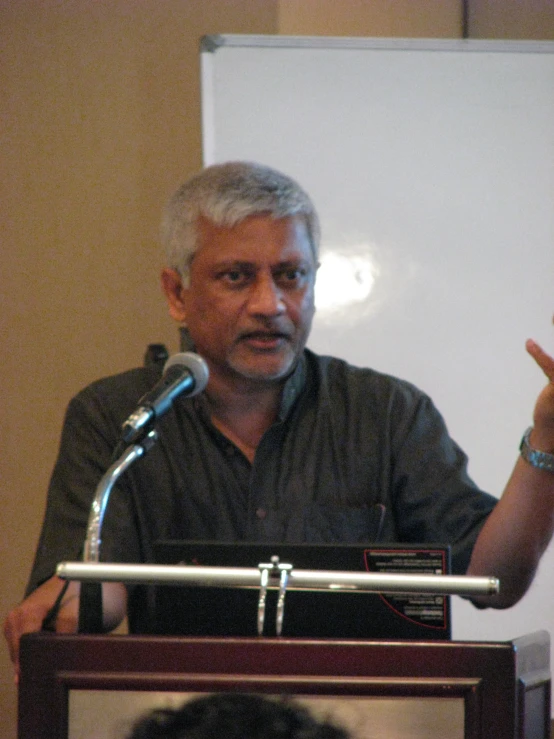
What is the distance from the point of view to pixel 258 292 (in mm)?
1666

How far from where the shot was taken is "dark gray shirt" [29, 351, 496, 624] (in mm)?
1665

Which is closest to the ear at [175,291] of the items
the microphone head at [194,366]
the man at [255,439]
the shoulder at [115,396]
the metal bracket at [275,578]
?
the man at [255,439]

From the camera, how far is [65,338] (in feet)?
8.30

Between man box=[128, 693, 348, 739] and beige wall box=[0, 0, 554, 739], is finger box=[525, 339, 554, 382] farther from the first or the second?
beige wall box=[0, 0, 554, 739]

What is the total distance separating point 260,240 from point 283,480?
395mm

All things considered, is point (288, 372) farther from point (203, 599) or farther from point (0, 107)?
point (0, 107)

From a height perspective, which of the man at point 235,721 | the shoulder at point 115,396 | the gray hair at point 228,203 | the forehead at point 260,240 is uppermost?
the gray hair at point 228,203

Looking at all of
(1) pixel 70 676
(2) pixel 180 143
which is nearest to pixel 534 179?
(2) pixel 180 143

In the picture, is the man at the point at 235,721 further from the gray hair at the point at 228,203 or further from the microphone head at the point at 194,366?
the gray hair at the point at 228,203

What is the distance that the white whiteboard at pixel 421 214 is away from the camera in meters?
2.41

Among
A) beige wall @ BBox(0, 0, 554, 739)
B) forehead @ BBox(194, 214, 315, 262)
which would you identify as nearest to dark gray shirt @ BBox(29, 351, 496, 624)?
forehead @ BBox(194, 214, 315, 262)

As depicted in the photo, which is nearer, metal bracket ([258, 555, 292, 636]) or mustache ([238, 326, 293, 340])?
metal bracket ([258, 555, 292, 636])

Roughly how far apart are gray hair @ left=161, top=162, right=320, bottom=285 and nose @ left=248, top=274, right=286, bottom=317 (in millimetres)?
106

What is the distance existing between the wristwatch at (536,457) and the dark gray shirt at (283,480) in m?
0.27
